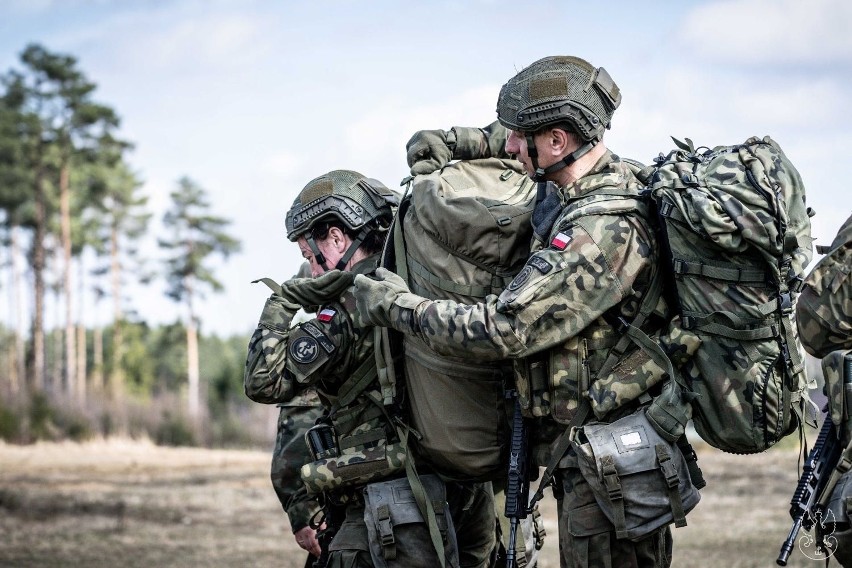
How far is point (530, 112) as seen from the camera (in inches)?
191

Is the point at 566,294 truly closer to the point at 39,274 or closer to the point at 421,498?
the point at 421,498

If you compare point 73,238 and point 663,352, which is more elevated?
point 73,238

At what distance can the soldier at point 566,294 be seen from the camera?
456 centimetres

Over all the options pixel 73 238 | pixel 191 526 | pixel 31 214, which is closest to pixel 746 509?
pixel 191 526

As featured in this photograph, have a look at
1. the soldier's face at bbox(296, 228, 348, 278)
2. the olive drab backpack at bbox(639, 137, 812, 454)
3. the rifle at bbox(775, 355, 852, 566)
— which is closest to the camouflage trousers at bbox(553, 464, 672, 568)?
the olive drab backpack at bbox(639, 137, 812, 454)

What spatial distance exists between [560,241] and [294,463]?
3.00 meters

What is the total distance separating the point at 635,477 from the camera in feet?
14.7

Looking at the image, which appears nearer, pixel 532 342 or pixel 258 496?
pixel 532 342

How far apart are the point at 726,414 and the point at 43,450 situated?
84.4 feet

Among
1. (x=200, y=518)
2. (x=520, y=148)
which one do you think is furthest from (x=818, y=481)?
(x=200, y=518)

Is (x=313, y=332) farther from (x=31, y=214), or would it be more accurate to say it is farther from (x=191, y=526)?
(x=31, y=214)

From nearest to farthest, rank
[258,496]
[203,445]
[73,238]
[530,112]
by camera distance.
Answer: [530,112] → [258,496] → [203,445] → [73,238]

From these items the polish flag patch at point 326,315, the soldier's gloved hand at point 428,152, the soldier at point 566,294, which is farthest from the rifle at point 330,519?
the soldier's gloved hand at point 428,152

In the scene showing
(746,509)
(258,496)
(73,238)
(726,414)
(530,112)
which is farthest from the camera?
(73,238)
